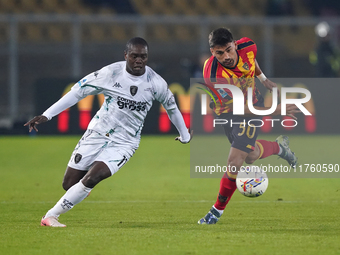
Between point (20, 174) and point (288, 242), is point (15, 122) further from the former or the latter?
point (288, 242)

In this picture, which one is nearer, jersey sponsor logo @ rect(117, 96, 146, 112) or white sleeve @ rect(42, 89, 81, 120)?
white sleeve @ rect(42, 89, 81, 120)

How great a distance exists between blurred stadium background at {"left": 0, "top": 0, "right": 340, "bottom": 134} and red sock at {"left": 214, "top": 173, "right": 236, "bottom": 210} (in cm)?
992

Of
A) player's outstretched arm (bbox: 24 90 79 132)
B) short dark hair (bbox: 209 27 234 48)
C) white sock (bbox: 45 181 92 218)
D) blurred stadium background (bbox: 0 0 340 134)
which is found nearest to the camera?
player's outstretched arm (bbox: 24 90 79 132)

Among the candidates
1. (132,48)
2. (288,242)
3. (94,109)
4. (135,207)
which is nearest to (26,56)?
(94,109)

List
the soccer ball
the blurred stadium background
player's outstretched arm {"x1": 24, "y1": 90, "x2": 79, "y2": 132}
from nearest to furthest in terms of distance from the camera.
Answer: player's outstretched arm {"x1": 24, "y1": 90, "x2": 79, "y2": 132}, the soccer ball, the blurred stadium background

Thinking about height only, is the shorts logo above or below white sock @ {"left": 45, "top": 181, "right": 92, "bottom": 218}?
above

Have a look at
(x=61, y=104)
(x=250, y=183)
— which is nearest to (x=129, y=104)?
(x=61, y=104)

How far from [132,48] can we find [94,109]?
33.3 feet

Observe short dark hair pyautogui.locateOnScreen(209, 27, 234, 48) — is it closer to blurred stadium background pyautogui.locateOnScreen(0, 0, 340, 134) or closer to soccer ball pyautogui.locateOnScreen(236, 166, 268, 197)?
soccer ball pyautogui.locateOnScreen(236, 166, 268, 197)

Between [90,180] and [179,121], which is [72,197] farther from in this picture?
[179,121]

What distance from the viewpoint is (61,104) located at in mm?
5828

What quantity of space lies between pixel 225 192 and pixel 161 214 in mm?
864

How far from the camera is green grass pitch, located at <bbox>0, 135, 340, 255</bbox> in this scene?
191 inches

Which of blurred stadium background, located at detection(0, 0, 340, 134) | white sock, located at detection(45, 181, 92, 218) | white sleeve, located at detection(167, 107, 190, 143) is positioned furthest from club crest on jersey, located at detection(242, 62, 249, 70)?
blurred stadium background, located at detection(0, 0, 340, 134)
